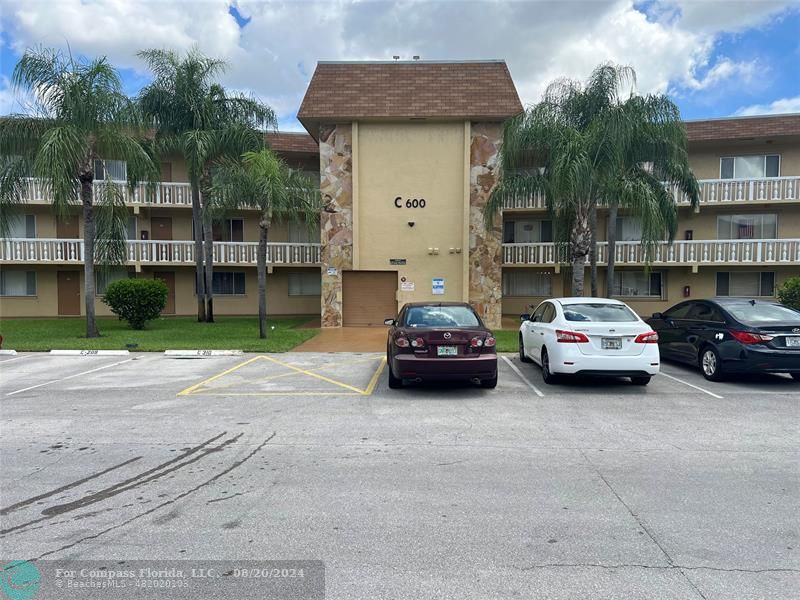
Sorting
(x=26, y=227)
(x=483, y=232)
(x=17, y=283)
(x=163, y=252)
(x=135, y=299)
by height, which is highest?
(x=26, y=227)

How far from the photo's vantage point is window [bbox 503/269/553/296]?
971 inches

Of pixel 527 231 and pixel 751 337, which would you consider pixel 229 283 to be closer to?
pixel 527 231

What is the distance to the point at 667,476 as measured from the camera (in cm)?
501

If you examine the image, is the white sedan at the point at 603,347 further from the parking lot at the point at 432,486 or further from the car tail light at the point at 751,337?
the car tail light at the point at 751,337

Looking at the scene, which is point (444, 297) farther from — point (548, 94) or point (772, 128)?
point (772, 128)

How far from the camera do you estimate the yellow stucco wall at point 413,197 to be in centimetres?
2003

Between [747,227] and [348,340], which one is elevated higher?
[747,227]

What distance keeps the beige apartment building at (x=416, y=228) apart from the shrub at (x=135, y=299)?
8.08 ft

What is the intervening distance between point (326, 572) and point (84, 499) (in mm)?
2526

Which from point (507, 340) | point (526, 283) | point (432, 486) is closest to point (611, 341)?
point (432, 486)

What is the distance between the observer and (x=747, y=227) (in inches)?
923

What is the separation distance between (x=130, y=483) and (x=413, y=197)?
16.7 metres

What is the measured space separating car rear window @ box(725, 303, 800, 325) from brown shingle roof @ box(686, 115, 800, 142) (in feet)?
48.9

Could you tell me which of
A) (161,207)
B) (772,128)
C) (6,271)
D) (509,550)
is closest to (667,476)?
(509,550)
